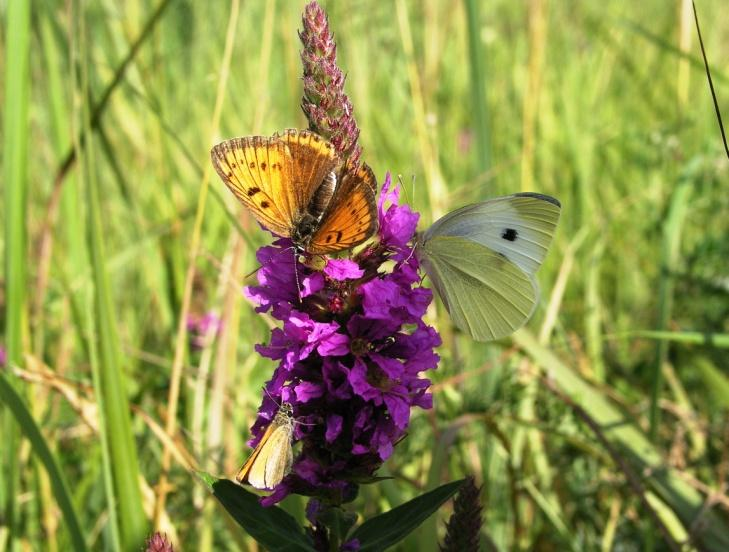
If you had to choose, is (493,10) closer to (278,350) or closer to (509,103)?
(509,103)

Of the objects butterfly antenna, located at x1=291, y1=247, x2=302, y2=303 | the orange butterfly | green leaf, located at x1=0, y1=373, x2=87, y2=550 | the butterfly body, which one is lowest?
the butterfly body

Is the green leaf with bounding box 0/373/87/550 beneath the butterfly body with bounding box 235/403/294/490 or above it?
above

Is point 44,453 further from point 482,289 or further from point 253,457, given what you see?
point 482,289

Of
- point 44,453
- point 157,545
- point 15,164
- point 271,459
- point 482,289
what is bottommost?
point 157,545

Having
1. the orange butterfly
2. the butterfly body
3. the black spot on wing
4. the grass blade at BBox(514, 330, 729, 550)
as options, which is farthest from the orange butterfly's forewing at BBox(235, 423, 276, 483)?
the grass blade at BBox(514, 330, 729, 550)

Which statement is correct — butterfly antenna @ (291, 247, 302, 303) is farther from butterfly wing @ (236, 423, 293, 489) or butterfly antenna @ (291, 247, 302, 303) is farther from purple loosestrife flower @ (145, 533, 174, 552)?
purple loosestrife flower @ (145, 533, 174, 552)

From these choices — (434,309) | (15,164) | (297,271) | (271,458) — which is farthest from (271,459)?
(434,309)
